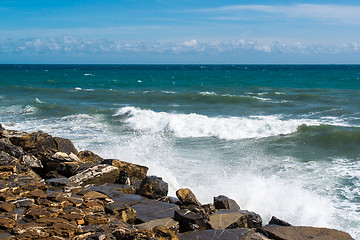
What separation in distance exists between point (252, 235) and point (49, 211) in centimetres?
369

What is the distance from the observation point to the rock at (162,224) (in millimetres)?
7453

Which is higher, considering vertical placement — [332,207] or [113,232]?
[113,232]

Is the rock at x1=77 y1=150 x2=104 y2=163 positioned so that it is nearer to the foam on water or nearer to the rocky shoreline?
the rocky shoreline

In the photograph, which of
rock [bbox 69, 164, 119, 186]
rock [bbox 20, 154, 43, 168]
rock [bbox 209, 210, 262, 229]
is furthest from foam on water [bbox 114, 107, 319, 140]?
rock [bbox 209, 210, 262, 229]

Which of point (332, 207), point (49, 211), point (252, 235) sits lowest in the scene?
point (332, 207)

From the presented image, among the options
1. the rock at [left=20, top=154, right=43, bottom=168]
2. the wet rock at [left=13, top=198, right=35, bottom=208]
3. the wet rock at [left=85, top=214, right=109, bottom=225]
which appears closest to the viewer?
the wet rock at [left=85, top=214, right=109, bottom=225]

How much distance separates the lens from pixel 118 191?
383 inches

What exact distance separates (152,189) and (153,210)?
1.08m

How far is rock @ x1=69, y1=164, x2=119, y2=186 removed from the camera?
33.1ft

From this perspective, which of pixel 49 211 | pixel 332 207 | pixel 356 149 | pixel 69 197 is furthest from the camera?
pixel 356 149

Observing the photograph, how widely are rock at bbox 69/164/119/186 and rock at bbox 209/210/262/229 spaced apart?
126 inches

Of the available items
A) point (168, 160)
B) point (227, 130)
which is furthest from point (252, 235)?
point (227, 130)

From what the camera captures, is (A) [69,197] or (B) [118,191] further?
(B) [118,191]

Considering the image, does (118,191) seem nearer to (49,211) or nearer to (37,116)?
(49,211)
